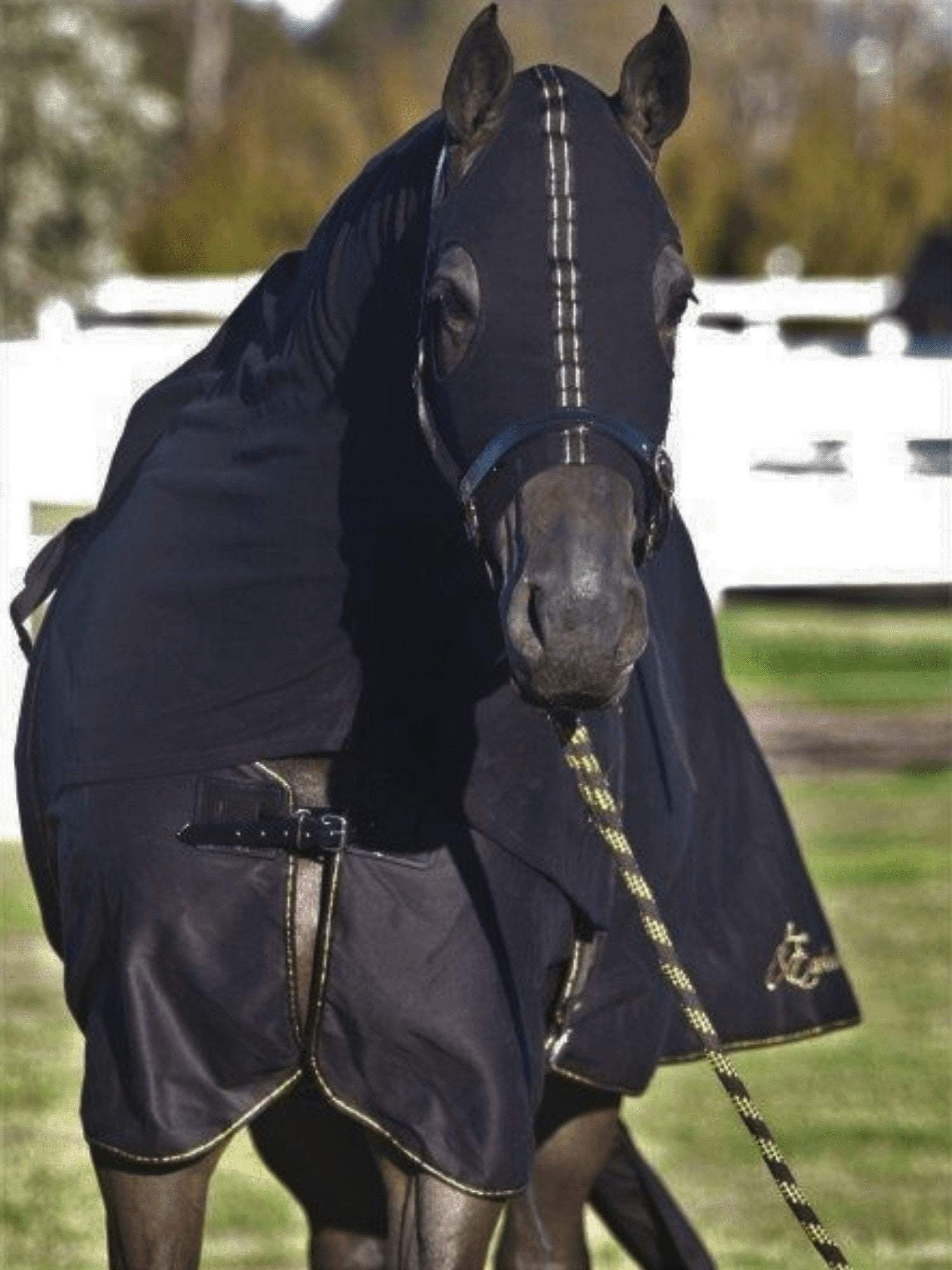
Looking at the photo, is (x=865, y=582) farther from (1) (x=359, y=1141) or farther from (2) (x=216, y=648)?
(2) (x=216, y=648)

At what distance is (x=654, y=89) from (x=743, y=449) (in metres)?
7.43

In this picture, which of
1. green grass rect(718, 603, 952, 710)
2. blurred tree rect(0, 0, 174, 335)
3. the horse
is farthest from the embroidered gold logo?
blurred tree rect(0, 0, 174, 335)

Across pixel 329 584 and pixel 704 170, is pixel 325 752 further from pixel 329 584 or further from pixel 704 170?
pixel 704 170

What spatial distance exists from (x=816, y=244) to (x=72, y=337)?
1818cm

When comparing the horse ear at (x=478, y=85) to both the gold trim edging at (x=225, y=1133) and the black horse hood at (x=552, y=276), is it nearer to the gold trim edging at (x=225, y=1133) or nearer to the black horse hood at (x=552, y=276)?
the black horse hood at (x=552, y=276)

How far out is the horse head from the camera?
3.74 meters

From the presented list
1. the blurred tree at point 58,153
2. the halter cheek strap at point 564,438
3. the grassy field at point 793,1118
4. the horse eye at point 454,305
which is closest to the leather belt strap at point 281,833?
the halter cheek strap at point 564,438

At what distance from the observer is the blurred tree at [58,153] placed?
29.0m

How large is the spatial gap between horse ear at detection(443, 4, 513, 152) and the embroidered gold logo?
1.79m

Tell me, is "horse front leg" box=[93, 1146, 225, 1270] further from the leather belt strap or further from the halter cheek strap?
the halter cheek strap

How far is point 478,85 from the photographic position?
3.97 meters

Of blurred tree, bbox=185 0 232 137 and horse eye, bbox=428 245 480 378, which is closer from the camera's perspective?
horse eye, bbox=428 245 480 378

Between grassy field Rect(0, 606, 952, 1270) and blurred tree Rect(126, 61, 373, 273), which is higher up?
blurred tree Rect(126, 61, 373, 273)

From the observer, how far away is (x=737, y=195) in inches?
1224
